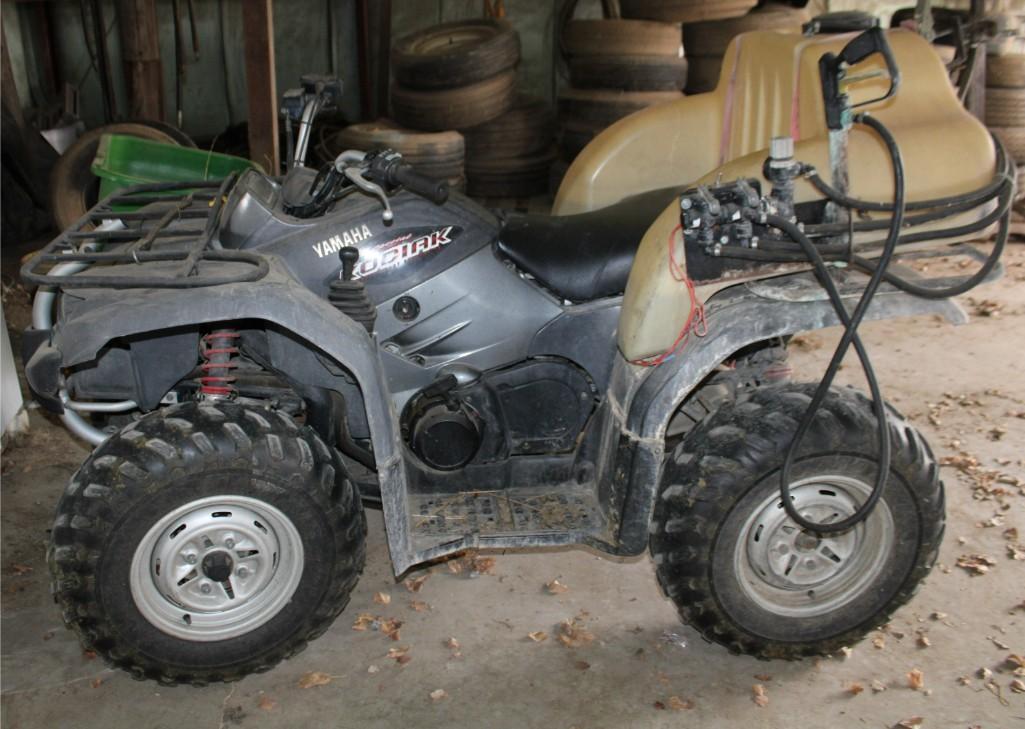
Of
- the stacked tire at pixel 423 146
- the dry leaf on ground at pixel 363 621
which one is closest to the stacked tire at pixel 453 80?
the stacked tire at pixel 423 146

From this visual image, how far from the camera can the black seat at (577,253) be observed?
2.88 metres

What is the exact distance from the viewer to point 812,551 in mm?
2762

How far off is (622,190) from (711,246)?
1048 millimetres

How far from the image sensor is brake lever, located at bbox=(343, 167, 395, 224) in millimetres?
2680

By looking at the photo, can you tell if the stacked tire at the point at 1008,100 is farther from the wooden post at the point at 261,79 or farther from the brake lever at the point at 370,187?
the brake lever at the point at 370,187

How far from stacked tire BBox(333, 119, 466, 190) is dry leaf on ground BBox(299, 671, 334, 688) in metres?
4.35

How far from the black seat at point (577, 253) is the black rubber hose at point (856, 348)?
0.55 meters

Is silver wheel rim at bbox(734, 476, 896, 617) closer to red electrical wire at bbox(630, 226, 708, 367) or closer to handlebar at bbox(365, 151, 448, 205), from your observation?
red electrical wire at bbox(630, 226, 708, 367)

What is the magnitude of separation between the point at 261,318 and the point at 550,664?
126cm

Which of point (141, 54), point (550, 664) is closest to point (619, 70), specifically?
point (141, 54)

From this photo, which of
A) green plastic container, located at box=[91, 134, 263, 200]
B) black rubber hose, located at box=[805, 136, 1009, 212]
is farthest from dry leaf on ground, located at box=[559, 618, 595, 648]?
green plastic container, located at box=[91, 134, 263, 200]

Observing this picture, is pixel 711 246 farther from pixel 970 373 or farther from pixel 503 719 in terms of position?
pixel 970 373

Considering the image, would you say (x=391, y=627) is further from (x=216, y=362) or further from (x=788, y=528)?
(x=788, y=528)

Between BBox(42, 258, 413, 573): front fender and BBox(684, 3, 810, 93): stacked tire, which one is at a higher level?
BBox(42, 258, 413, 573): front fender
